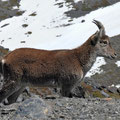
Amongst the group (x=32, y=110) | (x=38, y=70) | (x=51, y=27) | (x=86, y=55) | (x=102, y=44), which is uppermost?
(x=32, y=110)

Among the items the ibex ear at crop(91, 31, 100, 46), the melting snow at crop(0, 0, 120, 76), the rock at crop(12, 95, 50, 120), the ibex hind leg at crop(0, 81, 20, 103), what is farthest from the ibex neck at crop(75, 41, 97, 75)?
the melting snow at crop(0, 0, 120, 76)

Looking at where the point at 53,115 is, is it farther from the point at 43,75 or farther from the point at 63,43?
the point at 63,43

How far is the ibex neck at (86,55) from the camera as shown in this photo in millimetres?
16594

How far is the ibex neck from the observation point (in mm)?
16594

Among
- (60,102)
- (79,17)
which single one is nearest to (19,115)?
(60,102)

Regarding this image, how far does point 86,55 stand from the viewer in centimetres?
Result: 1698

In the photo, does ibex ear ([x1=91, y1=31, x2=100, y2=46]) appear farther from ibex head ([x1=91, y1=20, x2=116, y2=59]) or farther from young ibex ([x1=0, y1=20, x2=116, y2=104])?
young ibex ([x1=0, y1=20, x2=116, y2=104])

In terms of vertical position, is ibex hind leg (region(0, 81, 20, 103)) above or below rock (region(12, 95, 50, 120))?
below

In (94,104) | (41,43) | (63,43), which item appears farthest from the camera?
(41,43)

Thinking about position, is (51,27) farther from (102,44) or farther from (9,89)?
(9,89)

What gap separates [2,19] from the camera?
387ft

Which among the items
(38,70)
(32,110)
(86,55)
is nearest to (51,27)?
(86,55)

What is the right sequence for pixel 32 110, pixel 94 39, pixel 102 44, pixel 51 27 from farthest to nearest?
1. pixel 51 27
2. pixel 102 44
3. pixel 94 39
4. pixel 32 110

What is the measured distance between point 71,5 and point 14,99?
110 metres
